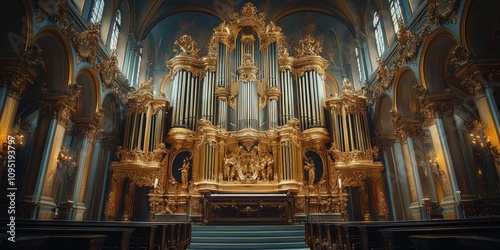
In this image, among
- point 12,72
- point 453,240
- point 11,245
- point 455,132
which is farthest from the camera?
point 455,132

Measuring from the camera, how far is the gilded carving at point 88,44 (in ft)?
36.8

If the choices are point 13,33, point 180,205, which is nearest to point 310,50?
point 180,205

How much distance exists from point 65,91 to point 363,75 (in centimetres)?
1459

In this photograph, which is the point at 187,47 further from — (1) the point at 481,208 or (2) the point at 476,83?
(1) the point at 481,208

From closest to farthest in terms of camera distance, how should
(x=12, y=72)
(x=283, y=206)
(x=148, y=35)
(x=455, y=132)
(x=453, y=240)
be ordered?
(x=453, y=240) < (x=12, y=72) < (x=455, y=132) < (x=283, y=206) < (x=148, y=35)

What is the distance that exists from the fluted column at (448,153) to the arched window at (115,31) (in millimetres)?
14375

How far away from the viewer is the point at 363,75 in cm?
1722

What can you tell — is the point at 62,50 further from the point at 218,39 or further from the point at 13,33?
the point at 218,39

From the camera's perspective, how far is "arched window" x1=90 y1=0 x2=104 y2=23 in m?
13.2

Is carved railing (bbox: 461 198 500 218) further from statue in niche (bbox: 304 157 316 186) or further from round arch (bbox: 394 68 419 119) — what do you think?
statue in niche (bbox: 304 157 316 186)

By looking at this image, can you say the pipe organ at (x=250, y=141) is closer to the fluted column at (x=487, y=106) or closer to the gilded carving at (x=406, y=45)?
the gilded carving at (x=406, y=45)

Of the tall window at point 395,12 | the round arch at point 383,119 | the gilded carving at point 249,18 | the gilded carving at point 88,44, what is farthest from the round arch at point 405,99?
the gilded carving at point 88,44

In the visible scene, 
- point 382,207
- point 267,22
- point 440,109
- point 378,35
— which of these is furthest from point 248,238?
point 267,22

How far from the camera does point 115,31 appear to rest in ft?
51.7
